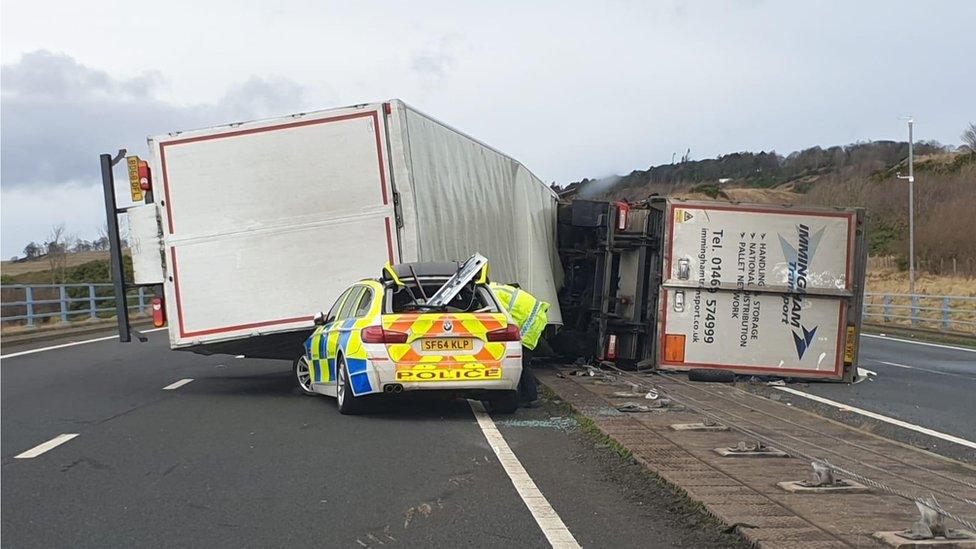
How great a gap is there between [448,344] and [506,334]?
24.5 inches

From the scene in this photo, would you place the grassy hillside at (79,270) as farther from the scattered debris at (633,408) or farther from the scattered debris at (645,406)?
the scattered debris at (633,408)

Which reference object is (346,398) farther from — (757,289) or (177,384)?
(757,289)

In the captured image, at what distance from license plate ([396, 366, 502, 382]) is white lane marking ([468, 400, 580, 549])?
50 centimetres

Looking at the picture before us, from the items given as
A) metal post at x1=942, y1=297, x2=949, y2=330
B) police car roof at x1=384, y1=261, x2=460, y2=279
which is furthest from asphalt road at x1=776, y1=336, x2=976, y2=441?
metal post at x1=942, y1=297, x2=949, y2=330

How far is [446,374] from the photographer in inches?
376

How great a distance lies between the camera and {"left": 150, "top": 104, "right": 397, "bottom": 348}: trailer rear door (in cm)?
1104

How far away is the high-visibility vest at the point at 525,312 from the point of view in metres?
11.1

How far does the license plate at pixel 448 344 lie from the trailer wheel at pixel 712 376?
18.2 feet

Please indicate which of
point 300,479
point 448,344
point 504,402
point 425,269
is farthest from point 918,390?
point 300,479

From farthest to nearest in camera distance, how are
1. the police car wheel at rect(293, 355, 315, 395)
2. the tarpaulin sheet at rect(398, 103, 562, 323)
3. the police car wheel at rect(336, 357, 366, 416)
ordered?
the police car wheel at rect(293, 355, 315, 395), the tarpaulin sheet at rect(398, 103, 562, 323), the police car wheel at rect(336, 357, 366, 416)

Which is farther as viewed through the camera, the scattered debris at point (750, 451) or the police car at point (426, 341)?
the police car at point (426, 341)

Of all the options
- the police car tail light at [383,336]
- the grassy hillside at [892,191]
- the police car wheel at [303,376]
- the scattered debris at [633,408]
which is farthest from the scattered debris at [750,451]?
the grassy hillside at [892,191]

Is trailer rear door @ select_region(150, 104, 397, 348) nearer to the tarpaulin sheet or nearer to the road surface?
the tarpaulin sheet

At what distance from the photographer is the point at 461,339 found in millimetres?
9656
